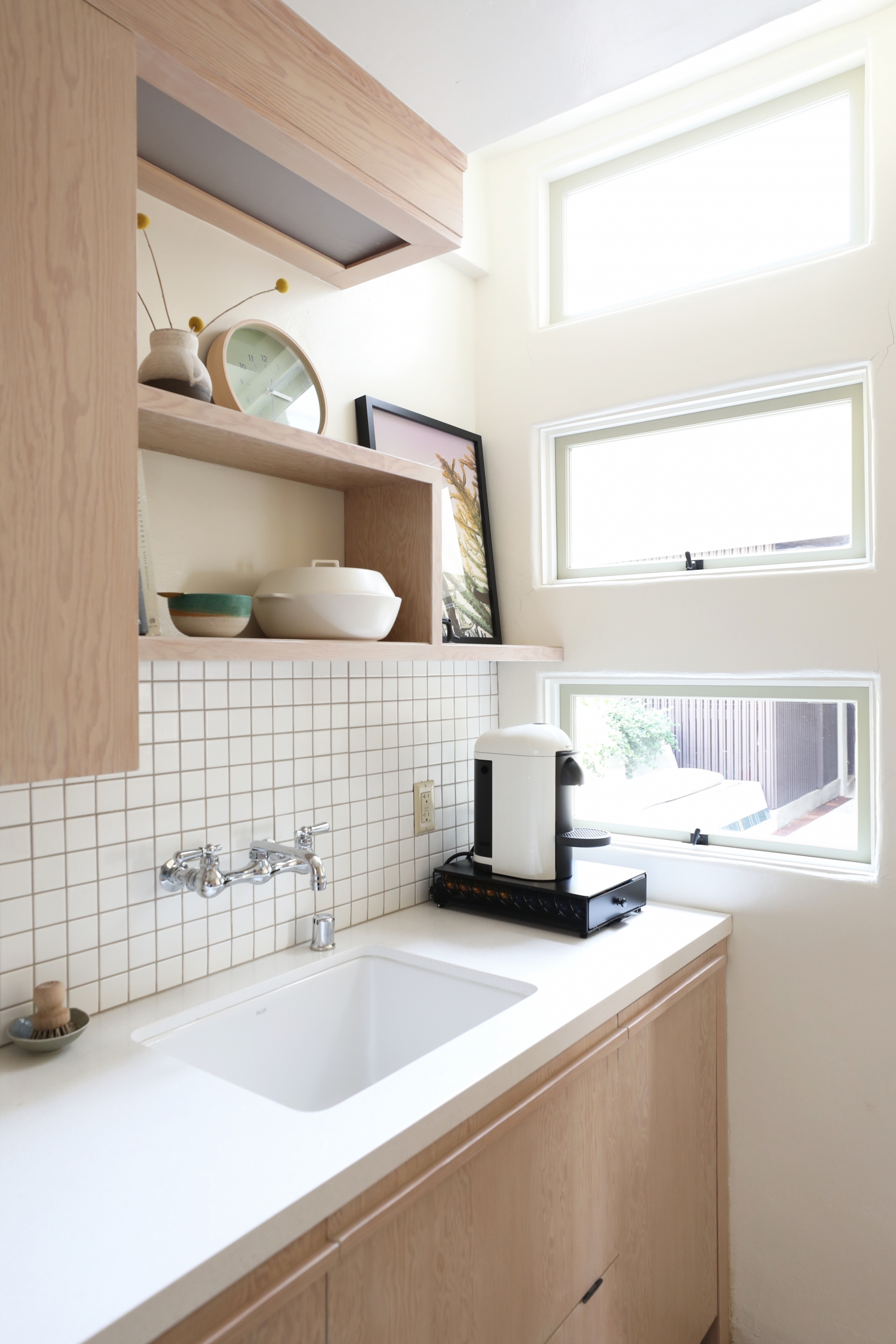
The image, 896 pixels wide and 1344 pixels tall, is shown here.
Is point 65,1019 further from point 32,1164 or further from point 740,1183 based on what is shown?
point 740,1183

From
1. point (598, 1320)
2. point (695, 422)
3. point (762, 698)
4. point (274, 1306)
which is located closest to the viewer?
point (274, 1306)

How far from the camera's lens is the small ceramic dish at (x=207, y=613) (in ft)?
4.44

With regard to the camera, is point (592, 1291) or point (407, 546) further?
point (407, 546)

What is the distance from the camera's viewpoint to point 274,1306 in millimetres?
877

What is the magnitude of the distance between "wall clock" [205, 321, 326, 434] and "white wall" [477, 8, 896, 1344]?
0.75 metres

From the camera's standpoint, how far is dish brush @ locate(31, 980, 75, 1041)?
4.07ft

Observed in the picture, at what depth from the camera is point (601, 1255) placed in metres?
1.47

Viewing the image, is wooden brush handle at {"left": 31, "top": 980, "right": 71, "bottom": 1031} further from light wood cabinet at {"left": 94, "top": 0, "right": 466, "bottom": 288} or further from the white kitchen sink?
light wood cabinet at {"left": 94, "top": 0, "right": 466, "bottom": 288}

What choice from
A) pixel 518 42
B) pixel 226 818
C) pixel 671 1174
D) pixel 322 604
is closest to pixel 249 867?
pixel 226 818

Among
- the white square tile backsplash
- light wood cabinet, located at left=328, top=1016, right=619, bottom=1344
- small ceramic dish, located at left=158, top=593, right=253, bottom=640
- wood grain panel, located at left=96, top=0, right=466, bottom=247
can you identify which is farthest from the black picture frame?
light wood cabinet, located at left=328, top=1016, right=619, bottom=1344

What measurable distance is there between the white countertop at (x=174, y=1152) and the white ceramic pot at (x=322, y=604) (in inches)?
25.1

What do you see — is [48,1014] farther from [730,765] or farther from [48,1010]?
[730,765]

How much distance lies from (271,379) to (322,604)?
51cm

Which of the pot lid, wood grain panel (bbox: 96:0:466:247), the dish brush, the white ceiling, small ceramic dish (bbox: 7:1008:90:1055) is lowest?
small ceramic dish (bbox: 7:1008:90:1055)
